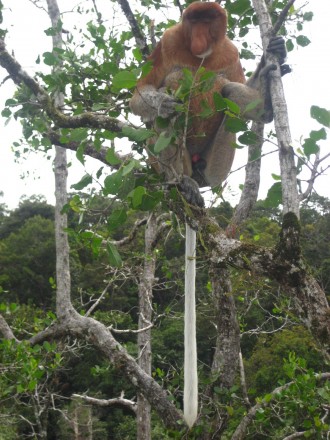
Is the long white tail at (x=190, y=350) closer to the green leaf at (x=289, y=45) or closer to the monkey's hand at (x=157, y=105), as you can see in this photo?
the monkey's hand at (x=157, y=105)

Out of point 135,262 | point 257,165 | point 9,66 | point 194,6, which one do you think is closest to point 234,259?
point 257,165

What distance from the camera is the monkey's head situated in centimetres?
292

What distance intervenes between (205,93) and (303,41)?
22.4 inches

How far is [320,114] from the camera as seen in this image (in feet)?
5.48

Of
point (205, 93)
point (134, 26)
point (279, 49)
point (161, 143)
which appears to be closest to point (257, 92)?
point (205, 93)

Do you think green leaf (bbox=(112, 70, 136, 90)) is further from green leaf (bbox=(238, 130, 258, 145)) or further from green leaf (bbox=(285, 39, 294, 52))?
green leaf (bbox=(285, 39, 294, 52))

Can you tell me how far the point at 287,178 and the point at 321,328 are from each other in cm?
49

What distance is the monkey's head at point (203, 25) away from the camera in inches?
115

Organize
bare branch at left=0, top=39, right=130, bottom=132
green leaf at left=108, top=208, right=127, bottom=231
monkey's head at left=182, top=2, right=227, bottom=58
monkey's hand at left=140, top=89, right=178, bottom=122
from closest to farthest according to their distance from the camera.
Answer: green leaf at left=108, top=208, right=127, bottom=231 < monkey's hand at left=140, top=89, right=178, bottom=122 < monkey's head at left=182, top=2, right=227, bottom=58 < bare branch at left=0, top=39, right=130, bottom=132

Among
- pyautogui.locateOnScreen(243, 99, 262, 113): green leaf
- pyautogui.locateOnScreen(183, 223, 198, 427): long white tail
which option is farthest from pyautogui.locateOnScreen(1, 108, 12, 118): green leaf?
pyautogui.locateOnScreen(243, 99, 262, 113): green leaf

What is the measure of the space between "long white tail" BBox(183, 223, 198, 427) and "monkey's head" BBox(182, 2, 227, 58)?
109 centimetres

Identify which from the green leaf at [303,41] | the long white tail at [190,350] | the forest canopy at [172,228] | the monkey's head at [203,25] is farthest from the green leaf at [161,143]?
the monkey's head at [203,25]

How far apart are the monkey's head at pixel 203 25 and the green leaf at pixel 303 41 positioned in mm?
530

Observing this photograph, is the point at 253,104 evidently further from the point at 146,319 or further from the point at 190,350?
the point at 146,319
